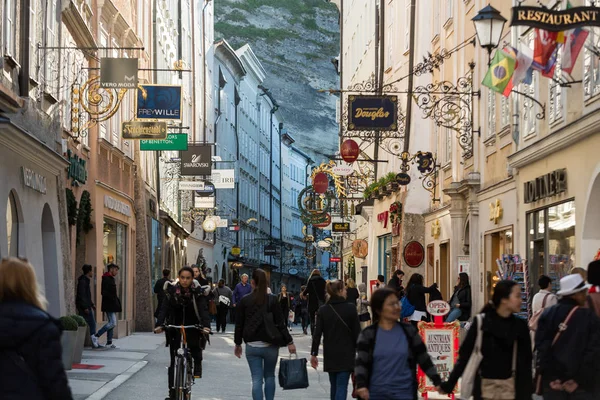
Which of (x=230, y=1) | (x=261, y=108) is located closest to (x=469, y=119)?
(x=261, y=108)

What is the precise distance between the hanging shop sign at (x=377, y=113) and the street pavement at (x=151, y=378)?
7875mm

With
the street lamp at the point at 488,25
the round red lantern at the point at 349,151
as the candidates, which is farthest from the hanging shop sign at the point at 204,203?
the street lamp at the point at 488,25

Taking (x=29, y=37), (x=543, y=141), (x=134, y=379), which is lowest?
(x=134, y=379)

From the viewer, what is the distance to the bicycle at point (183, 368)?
1481 cm

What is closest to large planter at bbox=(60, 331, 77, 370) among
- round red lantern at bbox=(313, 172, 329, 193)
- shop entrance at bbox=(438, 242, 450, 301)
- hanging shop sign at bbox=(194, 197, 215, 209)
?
shop entrance at bbox=(438, 242, 450, 301)

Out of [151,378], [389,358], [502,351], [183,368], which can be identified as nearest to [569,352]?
[502,351]

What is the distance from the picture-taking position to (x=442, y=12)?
32.7m

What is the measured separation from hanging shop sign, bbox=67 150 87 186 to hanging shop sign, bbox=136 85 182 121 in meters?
2.01

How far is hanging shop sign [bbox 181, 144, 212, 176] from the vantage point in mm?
43906

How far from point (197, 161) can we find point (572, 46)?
28848 millimetres

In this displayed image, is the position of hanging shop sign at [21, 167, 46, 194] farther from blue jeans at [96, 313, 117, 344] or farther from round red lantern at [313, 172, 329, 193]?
round red lantern at [313, 172, 329, 193]

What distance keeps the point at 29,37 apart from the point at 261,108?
79.8 m

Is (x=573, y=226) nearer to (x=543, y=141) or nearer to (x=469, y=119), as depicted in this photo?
(x=543, y=141)

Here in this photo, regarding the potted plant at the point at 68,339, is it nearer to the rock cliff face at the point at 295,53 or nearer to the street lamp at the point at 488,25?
the street lamp at the point at 488,25
